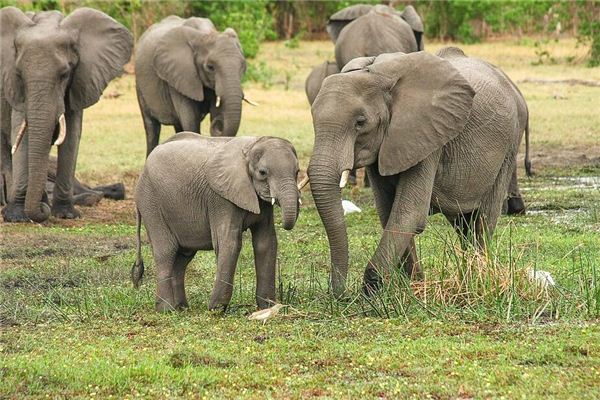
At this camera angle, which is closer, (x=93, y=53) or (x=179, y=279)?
(x=179, y=279)

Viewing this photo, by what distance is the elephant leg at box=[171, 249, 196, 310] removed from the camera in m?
9.18

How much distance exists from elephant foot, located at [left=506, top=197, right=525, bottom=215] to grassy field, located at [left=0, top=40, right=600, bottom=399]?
39 centimetres

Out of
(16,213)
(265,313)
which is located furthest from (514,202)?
(265,313)

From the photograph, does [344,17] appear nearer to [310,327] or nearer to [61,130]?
[61,130]

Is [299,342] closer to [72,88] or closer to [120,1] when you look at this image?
[72,88]

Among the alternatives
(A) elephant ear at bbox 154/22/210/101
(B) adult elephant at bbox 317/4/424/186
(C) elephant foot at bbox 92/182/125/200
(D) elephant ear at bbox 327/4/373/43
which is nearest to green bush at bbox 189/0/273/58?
(D) elephant ear at bbox 327/4/373/43

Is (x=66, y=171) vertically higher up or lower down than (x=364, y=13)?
lower down

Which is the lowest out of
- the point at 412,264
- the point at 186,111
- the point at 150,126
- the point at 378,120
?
the point at 150,126

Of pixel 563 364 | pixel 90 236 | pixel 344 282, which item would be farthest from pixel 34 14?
pixel 563 364

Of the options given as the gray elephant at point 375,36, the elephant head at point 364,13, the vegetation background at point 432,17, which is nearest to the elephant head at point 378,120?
the gray elephant at point 375,36

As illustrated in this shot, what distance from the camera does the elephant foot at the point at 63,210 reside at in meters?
14.0

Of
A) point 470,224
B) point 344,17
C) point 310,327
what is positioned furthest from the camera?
point 344,17

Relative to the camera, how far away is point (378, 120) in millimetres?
8703

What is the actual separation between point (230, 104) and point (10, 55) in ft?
8.93
